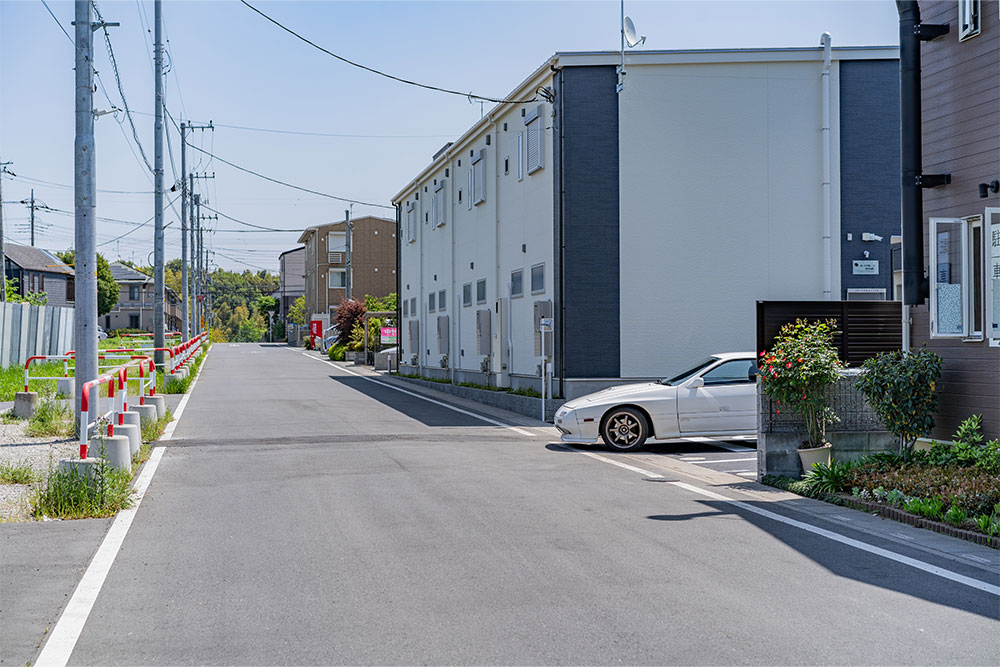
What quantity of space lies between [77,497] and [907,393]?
849 centimetres

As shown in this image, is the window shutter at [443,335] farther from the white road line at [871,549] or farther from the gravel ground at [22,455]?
the white road line at [871,549]

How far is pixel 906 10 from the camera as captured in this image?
35.6 feet

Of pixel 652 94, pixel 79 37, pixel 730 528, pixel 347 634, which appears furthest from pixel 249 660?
pixel 652 94

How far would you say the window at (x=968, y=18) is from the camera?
10125 mm

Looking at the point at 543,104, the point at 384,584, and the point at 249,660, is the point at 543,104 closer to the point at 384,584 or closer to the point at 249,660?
the point at 384,584

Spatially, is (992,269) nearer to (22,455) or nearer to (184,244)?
(22,455)

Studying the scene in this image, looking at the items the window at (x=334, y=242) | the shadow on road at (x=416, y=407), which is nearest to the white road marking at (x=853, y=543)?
the shadow on road at (x=416, y=407)

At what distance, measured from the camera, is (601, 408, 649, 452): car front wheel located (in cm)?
1463

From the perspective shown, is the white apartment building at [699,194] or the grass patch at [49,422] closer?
the grass patch at [49,422]

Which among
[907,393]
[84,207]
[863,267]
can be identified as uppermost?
[84,207]

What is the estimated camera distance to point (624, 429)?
1466cm

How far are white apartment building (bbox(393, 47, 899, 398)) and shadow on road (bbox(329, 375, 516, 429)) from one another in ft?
7.71

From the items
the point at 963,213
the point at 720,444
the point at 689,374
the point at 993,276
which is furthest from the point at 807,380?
the point at 720,444

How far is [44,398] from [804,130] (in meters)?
16.5
